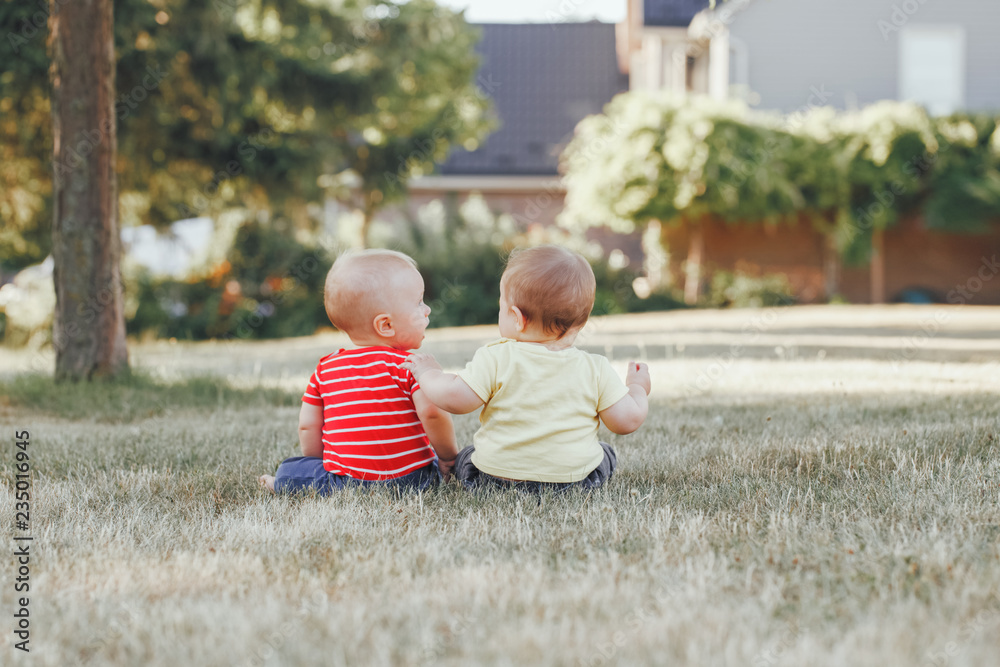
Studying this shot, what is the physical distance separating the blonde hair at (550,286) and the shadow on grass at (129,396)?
3.31 metres

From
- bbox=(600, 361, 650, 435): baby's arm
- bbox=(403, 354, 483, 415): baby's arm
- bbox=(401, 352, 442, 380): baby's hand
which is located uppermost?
bbox=(401, 352, 442, 380): baby's hand

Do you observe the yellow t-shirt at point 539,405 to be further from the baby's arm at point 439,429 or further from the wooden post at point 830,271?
the wooden post at point 830,271

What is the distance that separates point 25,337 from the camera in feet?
38.8

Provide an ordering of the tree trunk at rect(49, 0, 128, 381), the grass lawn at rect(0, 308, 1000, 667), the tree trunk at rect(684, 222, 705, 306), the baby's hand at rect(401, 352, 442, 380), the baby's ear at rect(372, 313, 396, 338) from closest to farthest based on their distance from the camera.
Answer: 1. the grass lawn at rect(0, 308, 1000, 667)
2. the baby's hand at rect(401, 352, 442, 380)
3. the baby's ear at rect(372, 313, 396, 338)
4. the tree trunk at rect(49, 0, 128, 381)
5. the tree trunk at rect(684, 222, 705, 306)

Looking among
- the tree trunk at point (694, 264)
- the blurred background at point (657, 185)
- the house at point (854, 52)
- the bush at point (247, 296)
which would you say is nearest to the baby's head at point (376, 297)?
the blurred background at point (657, 185)

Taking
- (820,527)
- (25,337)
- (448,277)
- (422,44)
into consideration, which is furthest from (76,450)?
(448,277)

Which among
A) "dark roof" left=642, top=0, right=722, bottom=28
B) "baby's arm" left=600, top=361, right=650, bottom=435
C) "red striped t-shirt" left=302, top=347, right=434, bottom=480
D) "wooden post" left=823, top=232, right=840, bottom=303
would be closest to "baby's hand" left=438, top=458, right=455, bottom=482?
"red striped t-shirt" left=302, top=347, right=434, bottom=480

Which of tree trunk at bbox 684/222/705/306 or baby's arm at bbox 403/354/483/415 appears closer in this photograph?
baby's arm at bbox 403/354/483/415

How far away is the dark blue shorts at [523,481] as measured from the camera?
3010mm

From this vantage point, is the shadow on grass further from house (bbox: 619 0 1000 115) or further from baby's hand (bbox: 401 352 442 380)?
house (bbox: 619 0 1000 115)

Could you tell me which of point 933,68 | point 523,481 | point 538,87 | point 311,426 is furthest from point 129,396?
point 538,87

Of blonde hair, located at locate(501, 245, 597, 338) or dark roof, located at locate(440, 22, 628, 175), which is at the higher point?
dark roof, located at locate(440, 22, 628, 175)

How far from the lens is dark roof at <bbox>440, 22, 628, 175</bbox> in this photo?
21.4 metres

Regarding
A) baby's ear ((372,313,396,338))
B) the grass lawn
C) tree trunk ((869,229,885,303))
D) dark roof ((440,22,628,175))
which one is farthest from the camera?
dark roof ((440,22,628,175))
